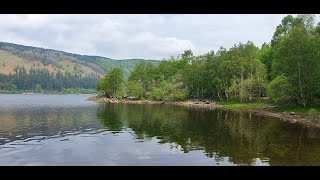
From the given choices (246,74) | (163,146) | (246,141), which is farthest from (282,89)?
(246,74)

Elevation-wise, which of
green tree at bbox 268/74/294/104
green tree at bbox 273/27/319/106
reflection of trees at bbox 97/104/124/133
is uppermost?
green tree at bbox 273/27/319/106

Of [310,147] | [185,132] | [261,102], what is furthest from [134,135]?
[261,102]

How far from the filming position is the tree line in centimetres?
6319

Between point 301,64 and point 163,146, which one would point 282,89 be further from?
point 163,146

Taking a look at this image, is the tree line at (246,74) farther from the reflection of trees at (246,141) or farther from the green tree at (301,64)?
the reflection of trees at (246,141)

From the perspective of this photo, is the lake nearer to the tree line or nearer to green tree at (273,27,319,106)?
green tree at (273,27,319,106)

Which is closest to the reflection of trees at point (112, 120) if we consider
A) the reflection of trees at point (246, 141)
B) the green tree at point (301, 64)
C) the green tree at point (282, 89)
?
the reflection of trees at point (246, 141)

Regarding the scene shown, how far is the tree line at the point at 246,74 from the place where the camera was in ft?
207

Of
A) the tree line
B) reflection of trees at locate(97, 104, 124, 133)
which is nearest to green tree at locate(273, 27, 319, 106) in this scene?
the tree line
